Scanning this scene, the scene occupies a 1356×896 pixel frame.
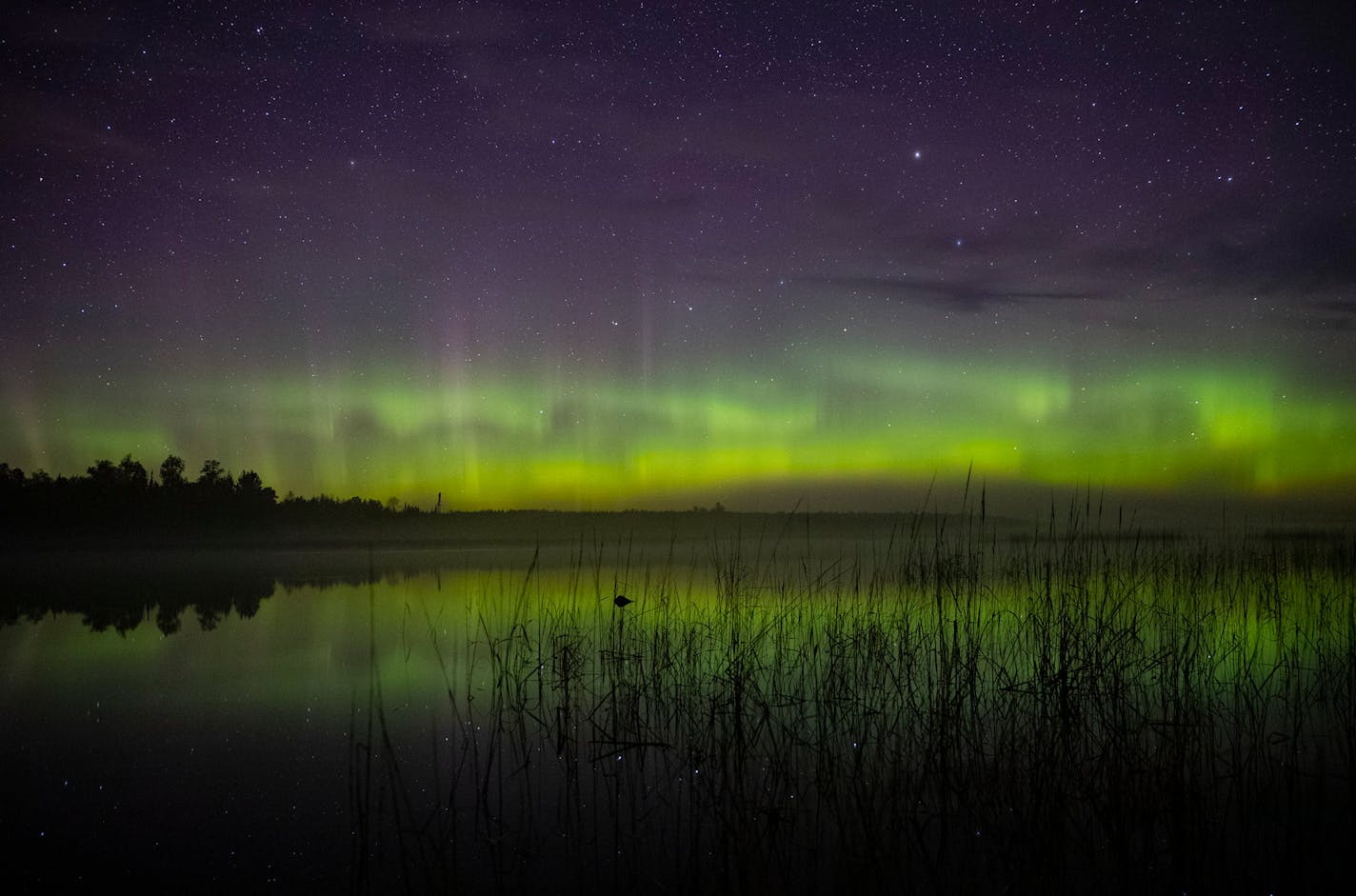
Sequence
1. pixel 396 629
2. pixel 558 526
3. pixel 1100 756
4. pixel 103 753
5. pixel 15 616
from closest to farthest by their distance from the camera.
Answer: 1. pixel 1100 756
2. pixel 103 753
3. pixel 396 629
4. pixel 15 616
5. pixel 558 526

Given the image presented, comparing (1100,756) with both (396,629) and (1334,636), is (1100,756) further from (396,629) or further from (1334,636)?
(396,629)

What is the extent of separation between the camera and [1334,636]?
314 inches

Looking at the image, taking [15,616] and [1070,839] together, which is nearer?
[1070,839]

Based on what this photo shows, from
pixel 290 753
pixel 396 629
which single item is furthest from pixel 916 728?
pixel 396 629

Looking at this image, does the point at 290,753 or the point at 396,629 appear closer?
the point at 290,753

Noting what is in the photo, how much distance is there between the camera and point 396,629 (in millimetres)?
10938

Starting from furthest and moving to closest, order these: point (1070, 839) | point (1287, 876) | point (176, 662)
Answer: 1. point (176, 662)
2. point (1070, 839)
3. point (1287, 876)

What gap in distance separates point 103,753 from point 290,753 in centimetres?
127

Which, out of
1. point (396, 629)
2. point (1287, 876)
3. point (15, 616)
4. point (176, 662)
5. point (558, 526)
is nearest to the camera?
point (1287, 876)

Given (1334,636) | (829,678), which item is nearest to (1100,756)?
(829,678)

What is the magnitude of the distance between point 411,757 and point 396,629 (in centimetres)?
634

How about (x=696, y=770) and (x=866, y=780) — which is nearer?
(x=866, y=780)

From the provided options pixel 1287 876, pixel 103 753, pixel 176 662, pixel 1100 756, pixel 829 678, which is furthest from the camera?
pixel 176 662

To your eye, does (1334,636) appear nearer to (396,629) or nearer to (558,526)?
(396,629)
